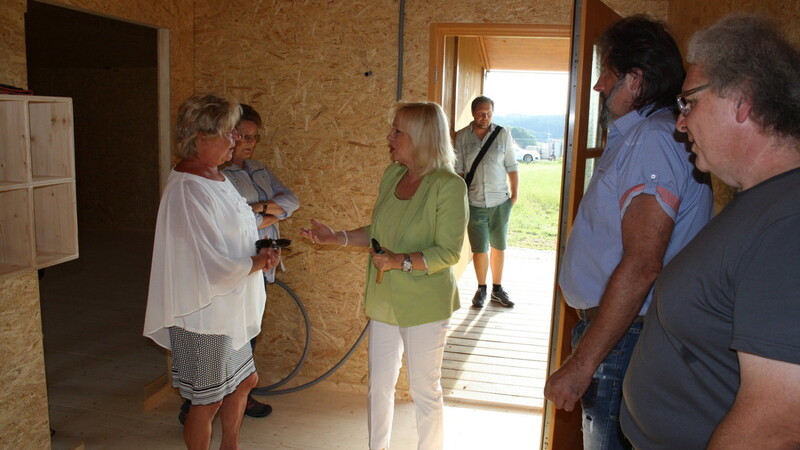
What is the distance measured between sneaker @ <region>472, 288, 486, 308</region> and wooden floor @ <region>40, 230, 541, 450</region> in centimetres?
189

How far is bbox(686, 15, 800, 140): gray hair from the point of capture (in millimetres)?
1008

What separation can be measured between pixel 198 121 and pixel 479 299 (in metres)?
3.75

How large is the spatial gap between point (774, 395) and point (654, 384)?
0.31 metres

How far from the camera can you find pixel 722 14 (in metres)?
2.39

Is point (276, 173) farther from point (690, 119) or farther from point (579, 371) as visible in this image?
point (690, 119)

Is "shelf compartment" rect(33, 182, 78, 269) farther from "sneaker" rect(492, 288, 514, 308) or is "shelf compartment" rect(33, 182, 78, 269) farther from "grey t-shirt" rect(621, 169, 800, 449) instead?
"sneaker" rect(492, 288, 514, 308)

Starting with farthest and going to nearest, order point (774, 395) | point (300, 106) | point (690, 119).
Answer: point (300, 106) → point (690, 119) → point (774, 395)

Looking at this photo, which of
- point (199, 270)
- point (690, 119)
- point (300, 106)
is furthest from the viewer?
point (300, 106)

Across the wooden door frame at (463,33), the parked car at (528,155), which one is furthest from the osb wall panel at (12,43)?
the parked car at (528,155)

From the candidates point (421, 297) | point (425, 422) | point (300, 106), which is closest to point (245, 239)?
point (421, 297)

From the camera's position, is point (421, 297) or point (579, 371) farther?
point (421, 297)

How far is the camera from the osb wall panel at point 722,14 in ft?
6.10

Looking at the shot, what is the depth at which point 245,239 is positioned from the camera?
249cm

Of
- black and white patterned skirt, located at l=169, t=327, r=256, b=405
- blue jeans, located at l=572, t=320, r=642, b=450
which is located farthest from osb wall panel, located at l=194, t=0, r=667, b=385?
blue jeans, located at l=572, t=320, r=642, b=450
